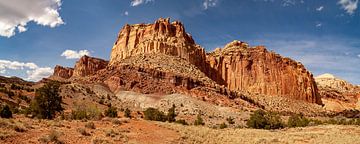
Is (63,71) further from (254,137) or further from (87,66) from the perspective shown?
(254,137)

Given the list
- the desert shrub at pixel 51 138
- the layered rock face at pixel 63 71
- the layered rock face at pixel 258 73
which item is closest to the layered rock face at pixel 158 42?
the layered rock face at pixel 258 73

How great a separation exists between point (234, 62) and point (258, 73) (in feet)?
25.5

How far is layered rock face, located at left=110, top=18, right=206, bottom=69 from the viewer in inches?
3701

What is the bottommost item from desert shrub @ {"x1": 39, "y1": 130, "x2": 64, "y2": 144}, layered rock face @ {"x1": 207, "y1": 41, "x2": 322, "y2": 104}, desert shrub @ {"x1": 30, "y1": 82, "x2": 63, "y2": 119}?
desert shrub @ {"x1": 39, "y1": 130, "x2": 64, "y2": 144}

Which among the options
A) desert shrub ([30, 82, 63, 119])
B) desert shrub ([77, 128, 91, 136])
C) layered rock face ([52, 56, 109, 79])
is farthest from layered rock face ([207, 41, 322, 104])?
desert shrub ([77, 128, 91, 136])

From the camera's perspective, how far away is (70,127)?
2525 centimetres

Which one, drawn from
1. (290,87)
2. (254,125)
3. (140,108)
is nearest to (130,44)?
(140,108)

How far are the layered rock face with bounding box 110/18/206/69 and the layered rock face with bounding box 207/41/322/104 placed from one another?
386 inches

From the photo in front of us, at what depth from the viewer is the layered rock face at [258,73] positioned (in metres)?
112

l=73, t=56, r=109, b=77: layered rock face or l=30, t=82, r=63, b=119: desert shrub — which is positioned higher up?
l=73, t=56, r=109, b=77: layered rock face

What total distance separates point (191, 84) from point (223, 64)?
39715 mm

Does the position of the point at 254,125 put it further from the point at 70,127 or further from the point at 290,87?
the point at 290,87

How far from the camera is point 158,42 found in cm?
9294

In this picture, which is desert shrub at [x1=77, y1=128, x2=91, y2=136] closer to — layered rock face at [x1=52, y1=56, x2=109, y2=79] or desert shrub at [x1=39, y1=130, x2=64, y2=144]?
desert shrub at [x1=39, y1=130, x2=64, y2=144]
